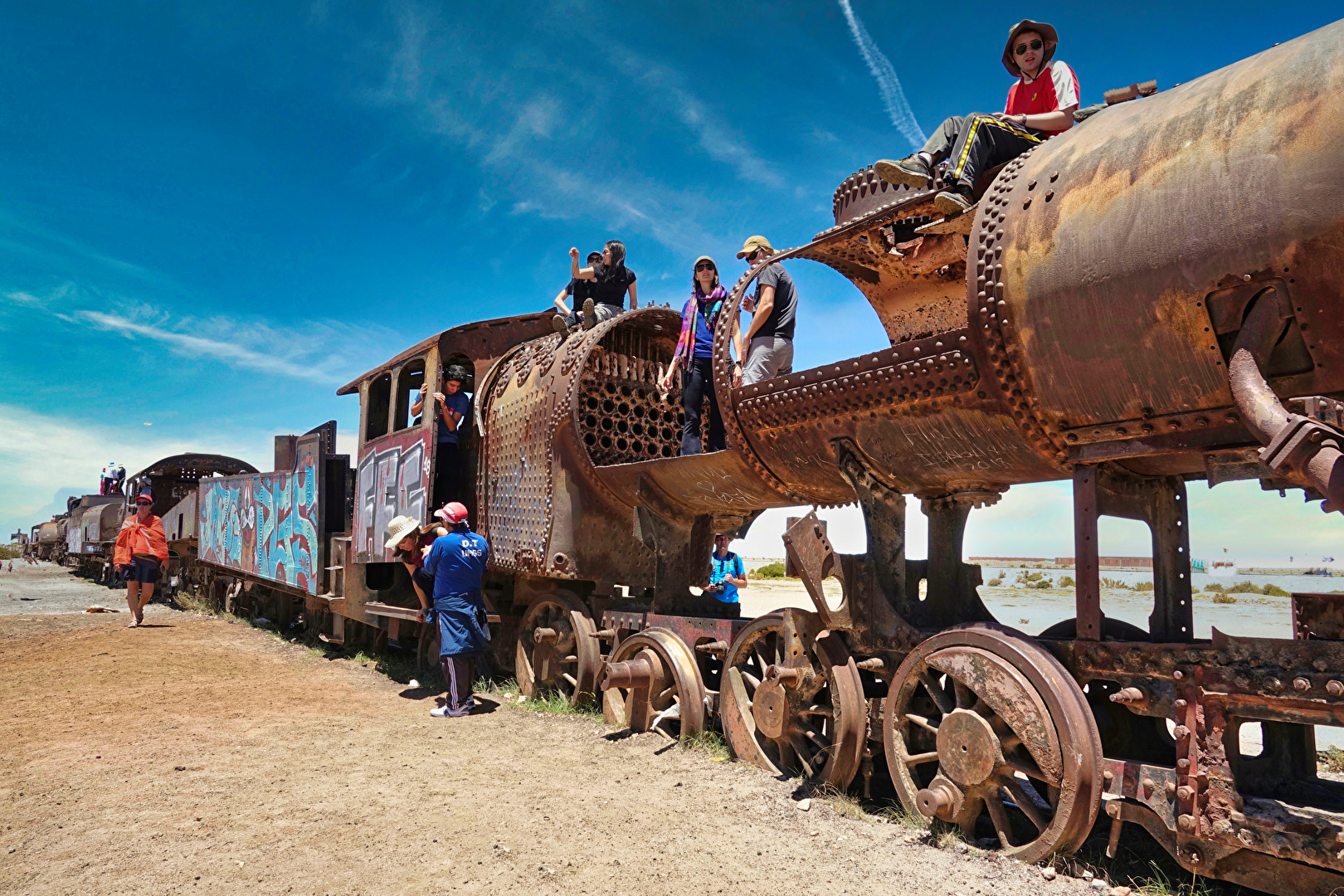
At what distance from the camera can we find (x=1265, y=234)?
2.67 metres

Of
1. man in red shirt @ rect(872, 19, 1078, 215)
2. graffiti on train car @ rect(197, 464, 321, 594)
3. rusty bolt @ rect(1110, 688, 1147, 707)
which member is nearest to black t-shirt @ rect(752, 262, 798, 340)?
man in red shirt @ rect(872, 19, 1078, 215)

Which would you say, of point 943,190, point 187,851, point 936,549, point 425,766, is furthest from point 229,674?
point 943,190

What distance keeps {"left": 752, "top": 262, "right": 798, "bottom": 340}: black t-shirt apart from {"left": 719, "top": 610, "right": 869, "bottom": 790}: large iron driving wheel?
1.69m

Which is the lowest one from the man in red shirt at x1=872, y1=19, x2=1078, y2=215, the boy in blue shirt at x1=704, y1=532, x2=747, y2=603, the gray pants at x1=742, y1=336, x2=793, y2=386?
the boy in blue shirt at x1=704, y1=532, x2=747, y2=603

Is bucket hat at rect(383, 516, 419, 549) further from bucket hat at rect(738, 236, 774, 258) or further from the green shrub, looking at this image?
the green shrub

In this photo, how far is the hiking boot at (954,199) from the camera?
3668mm

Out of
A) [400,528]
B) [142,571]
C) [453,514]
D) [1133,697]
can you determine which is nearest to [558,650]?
[453,514]

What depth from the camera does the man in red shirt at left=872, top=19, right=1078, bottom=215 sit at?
3676 millimetres

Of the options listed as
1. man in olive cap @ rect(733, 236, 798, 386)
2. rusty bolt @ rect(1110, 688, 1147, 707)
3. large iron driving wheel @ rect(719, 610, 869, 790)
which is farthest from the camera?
man in olive cap @ rect(733, 236, 798, 386)

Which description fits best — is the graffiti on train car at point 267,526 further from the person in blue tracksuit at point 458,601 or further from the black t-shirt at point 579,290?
the black t-shirt at point 579,290

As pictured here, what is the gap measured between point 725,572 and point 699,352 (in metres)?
4.43

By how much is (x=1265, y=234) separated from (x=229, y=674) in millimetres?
9573

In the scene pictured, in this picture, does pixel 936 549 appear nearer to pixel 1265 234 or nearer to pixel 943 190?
pixel 943 190

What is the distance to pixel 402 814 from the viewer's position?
4133 mm
